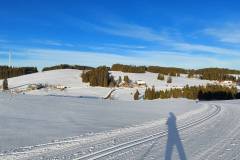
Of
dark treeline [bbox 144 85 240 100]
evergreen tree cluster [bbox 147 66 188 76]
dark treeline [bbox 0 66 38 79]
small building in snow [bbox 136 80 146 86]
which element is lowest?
dark treeline [bbox 144 85 240 100]

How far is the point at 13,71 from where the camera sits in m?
167

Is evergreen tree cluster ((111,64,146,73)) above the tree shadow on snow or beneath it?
above

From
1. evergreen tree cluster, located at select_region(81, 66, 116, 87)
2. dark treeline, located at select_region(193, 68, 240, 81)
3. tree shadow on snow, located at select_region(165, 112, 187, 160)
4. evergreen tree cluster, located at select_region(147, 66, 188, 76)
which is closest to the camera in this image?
tree shadow on snow, located at select_region(165, 112, 187, 160)

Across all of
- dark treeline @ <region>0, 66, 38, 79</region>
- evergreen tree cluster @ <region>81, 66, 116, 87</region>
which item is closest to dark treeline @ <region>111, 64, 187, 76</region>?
evergreen tree cluster @ <region>81, 66, 116, 87</region>

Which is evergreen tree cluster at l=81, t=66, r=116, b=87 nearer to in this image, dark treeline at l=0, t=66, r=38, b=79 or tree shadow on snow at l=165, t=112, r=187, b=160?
dark treeline at l=0, t=66, r=38, b=79

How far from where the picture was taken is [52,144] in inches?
500

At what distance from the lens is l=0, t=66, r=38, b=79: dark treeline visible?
159 metres

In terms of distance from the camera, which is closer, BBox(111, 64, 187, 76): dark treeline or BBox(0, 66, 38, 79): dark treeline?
BBox(0, 66, 38, 79): dark treeline

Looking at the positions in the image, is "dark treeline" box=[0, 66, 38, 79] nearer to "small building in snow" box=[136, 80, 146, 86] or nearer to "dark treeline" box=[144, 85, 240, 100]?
"small building in snow" box=[136, 80, 146, 86]

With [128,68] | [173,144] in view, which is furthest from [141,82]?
[173,144]

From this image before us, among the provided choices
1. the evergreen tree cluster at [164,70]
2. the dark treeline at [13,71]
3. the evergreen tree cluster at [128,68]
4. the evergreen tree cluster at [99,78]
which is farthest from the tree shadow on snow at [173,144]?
the evergreen tree cluster at [164,70]

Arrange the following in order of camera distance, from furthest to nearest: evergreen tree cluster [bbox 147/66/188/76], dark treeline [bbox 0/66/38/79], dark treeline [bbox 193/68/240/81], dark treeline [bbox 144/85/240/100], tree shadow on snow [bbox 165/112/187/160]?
evergreen tree cluster [bbox 147/66/188/76] → dark treeline [bbox 193/68/240/81] → dark treeline [bbox 0/66/38/79] → dark treeline [bbox 144/85/240/100] → tree shadow on snow [bbox 165/112/187/160]

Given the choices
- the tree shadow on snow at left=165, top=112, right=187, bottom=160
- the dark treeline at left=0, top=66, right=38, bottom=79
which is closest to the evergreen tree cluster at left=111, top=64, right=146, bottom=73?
the dark treeline at left=0, top=66, right=38, bottom=79

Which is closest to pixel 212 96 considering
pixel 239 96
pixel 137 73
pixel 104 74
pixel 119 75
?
pixel 239 96
